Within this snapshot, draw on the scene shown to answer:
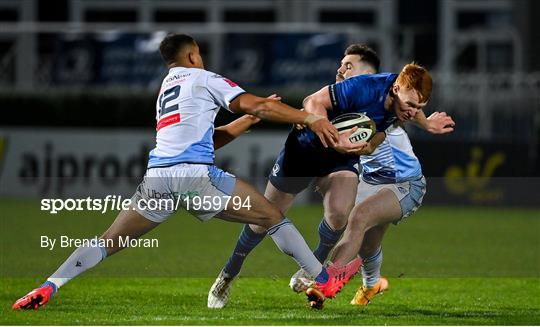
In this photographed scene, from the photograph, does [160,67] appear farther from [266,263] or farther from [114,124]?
[266,263]

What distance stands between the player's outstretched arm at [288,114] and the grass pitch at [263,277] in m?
1.32

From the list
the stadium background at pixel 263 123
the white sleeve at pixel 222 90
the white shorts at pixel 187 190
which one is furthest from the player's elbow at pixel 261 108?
the stadium background at pixel 263 123

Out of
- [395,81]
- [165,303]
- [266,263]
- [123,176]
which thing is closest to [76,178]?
[123,176]

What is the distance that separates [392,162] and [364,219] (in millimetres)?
734

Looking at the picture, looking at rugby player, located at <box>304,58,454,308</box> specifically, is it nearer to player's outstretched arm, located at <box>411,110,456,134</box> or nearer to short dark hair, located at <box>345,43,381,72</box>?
player's outstretched arm, located at <box>411,110,456,134</box>

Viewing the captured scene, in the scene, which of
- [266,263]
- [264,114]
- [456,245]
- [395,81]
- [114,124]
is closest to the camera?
[264,114]

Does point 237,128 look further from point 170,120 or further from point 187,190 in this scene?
point 187,190

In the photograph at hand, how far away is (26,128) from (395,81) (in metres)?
14.4

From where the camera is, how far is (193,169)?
31.4 ft

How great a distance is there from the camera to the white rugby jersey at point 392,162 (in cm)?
1074

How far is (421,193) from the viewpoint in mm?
10742

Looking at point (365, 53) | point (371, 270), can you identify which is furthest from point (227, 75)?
point (371, 270)

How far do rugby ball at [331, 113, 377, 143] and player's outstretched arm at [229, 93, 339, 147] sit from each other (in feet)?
1.50

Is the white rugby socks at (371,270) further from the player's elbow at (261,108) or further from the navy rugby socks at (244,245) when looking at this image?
the player's elbow at (261,108)
